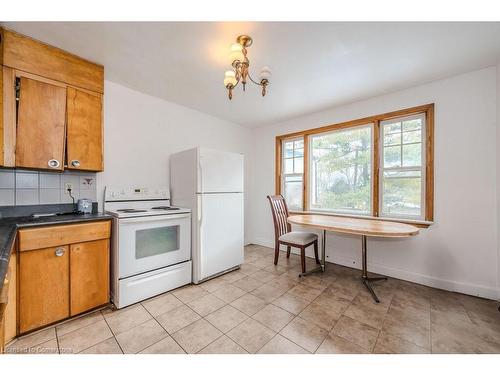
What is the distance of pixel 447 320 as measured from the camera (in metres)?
1.74

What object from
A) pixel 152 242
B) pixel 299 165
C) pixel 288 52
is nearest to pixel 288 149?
pixel 299 165

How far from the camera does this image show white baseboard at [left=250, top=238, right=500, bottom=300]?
209cm

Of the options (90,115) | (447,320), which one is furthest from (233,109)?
(447,320)

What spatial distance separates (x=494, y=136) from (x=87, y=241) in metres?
3.98

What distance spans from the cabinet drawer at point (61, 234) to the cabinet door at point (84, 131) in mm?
592

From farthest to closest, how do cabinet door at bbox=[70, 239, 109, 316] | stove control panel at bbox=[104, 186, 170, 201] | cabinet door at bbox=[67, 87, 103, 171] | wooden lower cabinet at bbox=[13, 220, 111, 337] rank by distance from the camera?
1. stove control panel at bbox=[104, 186, 170, 201]
2. cabinet door at bbox=[67, 87, 103, 171]
3. cabinet door at bbox=[70, 239, 109, 316]
4. wooden lower cabinet at bbox=[13, 220, 111, 337]

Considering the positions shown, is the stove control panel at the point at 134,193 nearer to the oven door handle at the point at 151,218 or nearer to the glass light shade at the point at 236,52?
the oven door handle at the point at 151,218

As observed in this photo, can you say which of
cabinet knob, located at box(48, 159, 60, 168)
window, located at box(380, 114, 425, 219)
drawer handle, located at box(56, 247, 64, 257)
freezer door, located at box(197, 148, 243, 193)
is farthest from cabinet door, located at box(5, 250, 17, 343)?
window, located at box(380, 114, 425, 219)

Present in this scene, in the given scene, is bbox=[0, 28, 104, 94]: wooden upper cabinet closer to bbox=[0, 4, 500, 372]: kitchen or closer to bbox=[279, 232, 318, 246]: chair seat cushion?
bbox=[0, 4, 500, 372]: kitchen

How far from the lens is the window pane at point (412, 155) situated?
99.3 inches

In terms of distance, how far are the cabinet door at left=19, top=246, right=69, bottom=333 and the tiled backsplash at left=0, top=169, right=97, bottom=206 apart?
0.66m

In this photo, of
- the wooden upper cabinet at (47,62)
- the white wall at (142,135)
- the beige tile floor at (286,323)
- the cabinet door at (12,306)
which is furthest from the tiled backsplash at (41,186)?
the beige tile floor at (286,323)

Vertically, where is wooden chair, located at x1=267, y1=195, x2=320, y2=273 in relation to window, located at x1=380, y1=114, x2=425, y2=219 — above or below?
below
